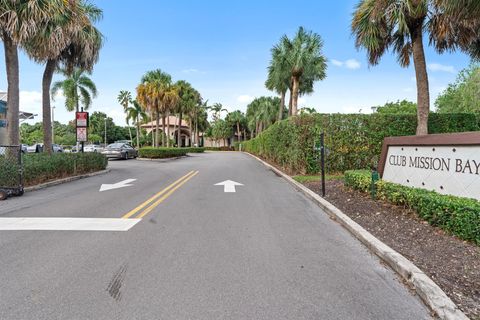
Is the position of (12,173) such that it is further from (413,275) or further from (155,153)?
(155,153)

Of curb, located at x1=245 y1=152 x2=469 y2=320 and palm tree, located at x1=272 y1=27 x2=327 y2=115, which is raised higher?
palm tree, located at x1=272 y1=27 x2=327 y2=115

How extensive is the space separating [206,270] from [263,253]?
1.06 m

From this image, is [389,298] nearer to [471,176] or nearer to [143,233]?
[471,176]

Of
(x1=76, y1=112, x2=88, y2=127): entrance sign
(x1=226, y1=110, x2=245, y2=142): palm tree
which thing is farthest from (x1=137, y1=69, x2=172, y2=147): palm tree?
(x1=226, y1=110, x2=245, y2=142): palm tree

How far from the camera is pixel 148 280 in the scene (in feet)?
13.8

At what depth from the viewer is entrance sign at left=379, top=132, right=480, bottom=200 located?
20.1ft

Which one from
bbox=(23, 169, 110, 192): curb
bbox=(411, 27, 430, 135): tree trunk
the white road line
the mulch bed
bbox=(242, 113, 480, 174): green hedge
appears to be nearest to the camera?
the mulch bed

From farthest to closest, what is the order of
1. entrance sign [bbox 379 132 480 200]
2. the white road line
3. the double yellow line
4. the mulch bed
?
the double yellow line, the white road line, entrance sign [bbox 379 132 480 200], the mulch bed

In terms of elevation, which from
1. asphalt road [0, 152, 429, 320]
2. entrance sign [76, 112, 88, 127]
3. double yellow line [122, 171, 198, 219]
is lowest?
asphalt road [0, 152, 429, 320]

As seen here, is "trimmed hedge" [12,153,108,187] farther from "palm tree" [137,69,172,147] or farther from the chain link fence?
"palm tree" [137,69,172,147]

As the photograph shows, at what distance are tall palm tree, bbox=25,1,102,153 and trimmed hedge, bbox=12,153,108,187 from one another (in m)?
1.57

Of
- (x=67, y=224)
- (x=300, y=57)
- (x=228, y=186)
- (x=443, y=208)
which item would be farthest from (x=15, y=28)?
(x=300, y=57)

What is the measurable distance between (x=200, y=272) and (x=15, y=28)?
11.7 metres

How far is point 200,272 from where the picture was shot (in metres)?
4.48
